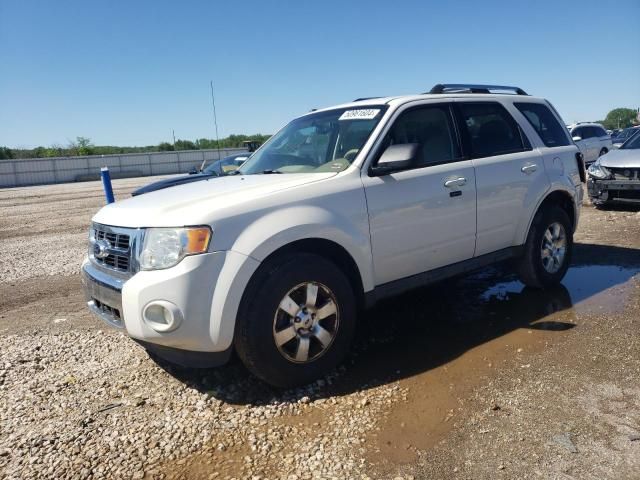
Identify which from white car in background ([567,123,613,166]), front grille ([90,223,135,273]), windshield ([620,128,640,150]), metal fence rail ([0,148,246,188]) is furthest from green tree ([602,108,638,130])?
front grille ([90,223,135,273])

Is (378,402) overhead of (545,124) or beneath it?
beneath

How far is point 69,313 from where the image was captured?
5.18 meters

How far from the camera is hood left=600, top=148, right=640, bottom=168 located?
9.05 m

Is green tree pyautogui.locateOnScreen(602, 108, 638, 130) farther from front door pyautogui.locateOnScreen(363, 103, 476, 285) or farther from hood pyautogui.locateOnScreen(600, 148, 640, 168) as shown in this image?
front door pyautogui.locateOnScreen(363, 103, 476, 285)

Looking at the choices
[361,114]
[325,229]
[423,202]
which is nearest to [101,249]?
[325,229]

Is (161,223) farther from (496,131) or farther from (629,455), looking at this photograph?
(496,131)

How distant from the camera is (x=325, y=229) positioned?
3357 millimetres

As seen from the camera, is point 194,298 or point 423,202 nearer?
point 194,298

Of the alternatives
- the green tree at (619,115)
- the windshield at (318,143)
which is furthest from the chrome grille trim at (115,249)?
the green tree at (619,115)

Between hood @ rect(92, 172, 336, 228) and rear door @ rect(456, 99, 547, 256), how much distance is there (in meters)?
1.51

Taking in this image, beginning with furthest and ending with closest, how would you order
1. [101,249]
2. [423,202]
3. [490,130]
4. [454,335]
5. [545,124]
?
[545,124] → [490,130] → [454,335] → [423,202] → [101,249]

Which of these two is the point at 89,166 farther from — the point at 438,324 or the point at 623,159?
the point at 438,324

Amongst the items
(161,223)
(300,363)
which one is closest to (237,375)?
(300,363)

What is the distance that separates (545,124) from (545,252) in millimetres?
1325
